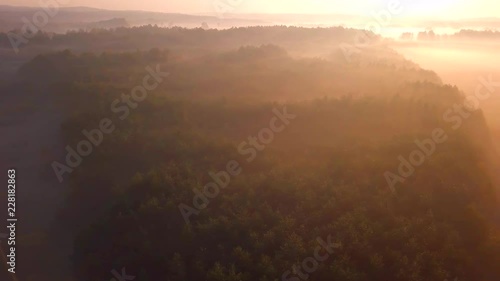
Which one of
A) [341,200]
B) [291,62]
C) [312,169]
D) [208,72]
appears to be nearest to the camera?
[341,200]

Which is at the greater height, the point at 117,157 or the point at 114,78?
the point at 114,78

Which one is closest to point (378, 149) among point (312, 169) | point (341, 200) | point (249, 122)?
point (312, 169)

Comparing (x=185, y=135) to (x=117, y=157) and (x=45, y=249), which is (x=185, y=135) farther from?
(x=45, y=249)

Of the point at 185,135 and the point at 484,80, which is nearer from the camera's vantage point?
the point at 185,135

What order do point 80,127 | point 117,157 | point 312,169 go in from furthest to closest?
point 80,127, point 117,157, point 312,169

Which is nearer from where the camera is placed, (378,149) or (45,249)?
(45,249)

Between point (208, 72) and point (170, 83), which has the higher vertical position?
point (208, 72)

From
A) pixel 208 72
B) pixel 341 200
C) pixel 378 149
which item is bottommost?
pixel 341 200

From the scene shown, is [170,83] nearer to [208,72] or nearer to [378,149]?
[208,72]

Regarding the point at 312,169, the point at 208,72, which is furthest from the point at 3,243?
the point at 208,72
